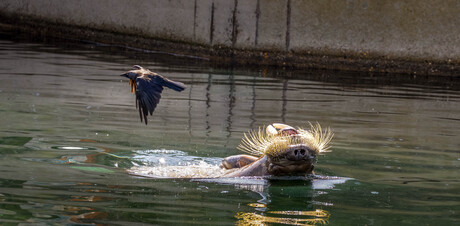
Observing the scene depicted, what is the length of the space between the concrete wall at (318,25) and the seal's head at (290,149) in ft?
35.9

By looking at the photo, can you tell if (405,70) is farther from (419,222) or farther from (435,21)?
(419,222)

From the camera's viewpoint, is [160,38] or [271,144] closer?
[271,144]

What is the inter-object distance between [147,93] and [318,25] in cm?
1132

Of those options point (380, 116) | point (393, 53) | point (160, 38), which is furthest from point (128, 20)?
point (380, 116)

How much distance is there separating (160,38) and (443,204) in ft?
42.2

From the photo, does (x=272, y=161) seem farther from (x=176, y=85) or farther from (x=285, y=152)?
(x=176, y=85)

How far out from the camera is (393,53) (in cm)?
1661

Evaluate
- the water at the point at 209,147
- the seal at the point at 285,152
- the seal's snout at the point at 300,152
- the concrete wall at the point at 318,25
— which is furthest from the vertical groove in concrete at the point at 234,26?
the seal's snout at the point at 300,152

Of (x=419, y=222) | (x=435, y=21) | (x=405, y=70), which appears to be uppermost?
(x=435, y=21)

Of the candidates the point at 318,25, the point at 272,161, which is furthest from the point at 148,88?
the point at 318,25

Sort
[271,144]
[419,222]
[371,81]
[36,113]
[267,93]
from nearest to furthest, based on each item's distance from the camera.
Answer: [419,222]
[271,144]
[36,113]
[267,93]
[371,81]

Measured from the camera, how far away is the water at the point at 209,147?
16.2ft

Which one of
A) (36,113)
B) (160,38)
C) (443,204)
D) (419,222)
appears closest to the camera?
(419,222)

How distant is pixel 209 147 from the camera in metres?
7.55
